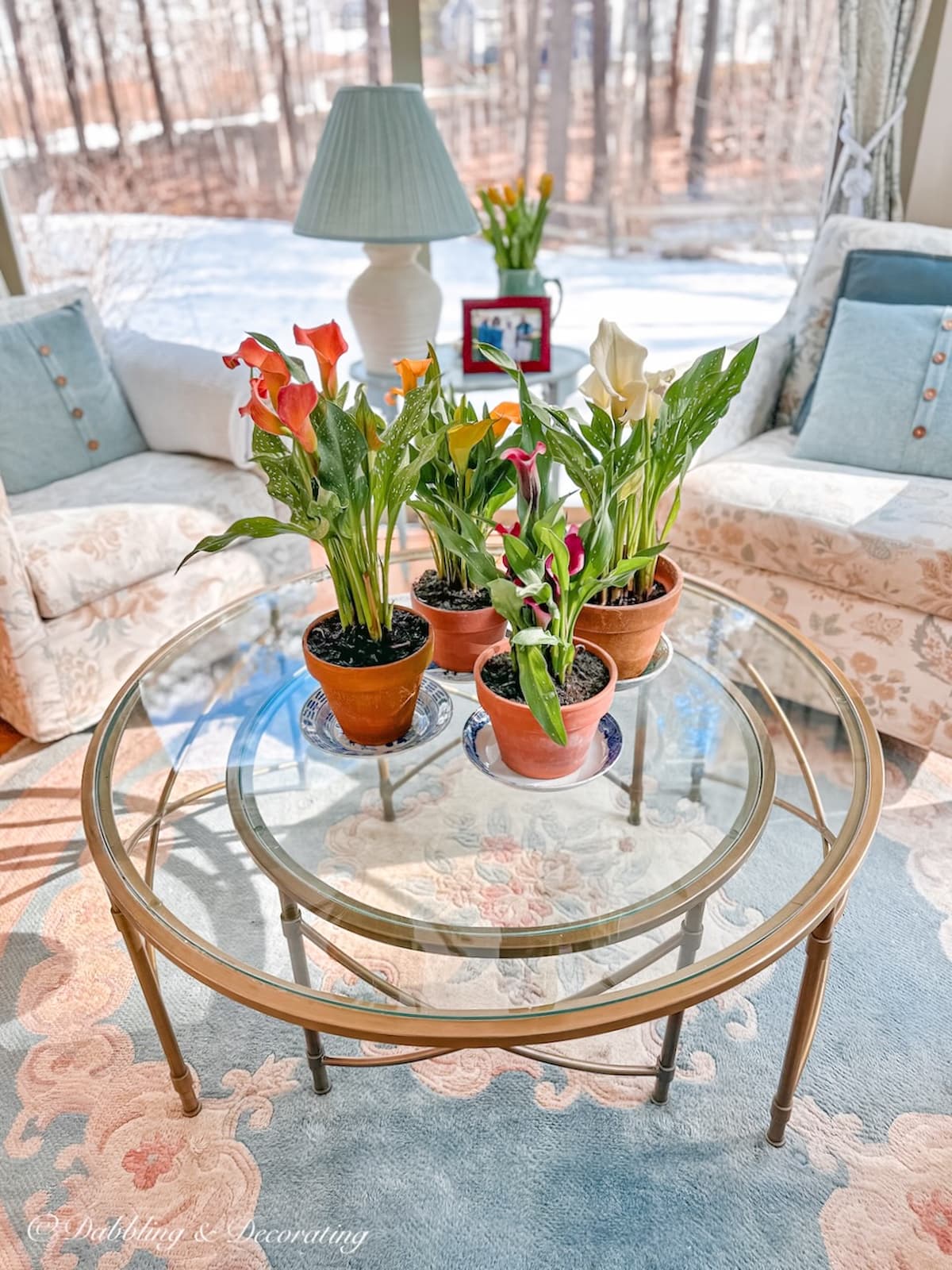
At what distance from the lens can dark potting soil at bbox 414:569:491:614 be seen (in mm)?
1200

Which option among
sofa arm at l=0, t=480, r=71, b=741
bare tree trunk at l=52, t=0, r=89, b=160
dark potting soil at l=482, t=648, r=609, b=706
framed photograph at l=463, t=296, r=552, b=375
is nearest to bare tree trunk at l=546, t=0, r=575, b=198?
framed photograph at l=463, t=296, r=552, b=375

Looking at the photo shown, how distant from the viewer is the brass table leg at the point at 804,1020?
1.01 metres

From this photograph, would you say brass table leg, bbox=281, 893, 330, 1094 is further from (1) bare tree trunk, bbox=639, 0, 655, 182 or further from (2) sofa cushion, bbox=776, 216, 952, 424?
(1) bare tree trunk, bbox=639, 0, 655, 182

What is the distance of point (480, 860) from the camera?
108 cm

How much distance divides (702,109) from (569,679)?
6.77ft

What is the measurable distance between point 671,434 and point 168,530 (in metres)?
1.17

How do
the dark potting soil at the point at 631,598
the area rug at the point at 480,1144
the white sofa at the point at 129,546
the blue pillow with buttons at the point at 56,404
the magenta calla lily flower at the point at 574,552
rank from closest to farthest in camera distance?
1. the magenta calla lily flower at the point at 574,552
2. the area rug at the point at 480,1144
3. the dark potting soil at the point at 631,598
4. the white sofa at the point at 129,546
5. the blue pillow with buttons at the point at 56,404

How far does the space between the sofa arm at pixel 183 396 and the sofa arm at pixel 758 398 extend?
0.98m

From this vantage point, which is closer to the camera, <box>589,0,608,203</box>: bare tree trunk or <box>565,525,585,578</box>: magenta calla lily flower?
<box>565,525,585,578</box>: magenta calla lily flower

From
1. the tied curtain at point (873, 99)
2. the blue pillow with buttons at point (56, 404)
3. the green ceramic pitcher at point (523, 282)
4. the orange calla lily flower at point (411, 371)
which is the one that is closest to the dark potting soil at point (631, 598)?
the orange calla lily flower at point (411, 371)

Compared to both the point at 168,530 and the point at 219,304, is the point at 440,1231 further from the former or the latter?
the point at 219,304

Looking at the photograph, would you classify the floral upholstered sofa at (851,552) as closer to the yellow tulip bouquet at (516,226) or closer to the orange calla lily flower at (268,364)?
Result: the yellow tulip bouquet at (516,226)

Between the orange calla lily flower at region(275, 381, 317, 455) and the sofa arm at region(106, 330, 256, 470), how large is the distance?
3.72 ft

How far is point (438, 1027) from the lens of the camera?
850mm
